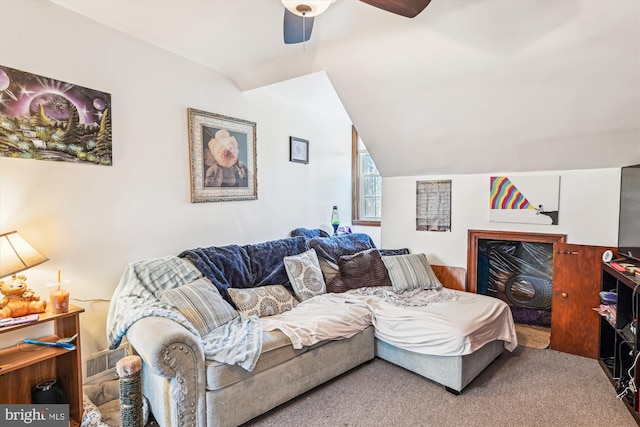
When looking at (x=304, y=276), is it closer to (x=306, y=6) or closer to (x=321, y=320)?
(x=321, y=320)

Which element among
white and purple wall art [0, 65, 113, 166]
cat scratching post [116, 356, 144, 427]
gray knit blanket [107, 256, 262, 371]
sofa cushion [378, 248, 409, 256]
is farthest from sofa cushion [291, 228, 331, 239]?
cat scratching post [116, 356, 144, 427]

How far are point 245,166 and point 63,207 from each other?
156 cm

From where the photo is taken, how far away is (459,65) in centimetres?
254

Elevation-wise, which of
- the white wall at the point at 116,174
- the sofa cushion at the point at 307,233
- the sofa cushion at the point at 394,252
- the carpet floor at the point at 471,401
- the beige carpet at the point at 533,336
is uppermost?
the white wall at the point at 116,174

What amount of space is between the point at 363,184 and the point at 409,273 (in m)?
1.96

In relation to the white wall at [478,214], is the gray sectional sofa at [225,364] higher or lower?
lower

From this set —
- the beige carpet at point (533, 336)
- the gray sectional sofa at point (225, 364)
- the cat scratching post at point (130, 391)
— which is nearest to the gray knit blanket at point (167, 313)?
the gray sectional sofa at point (225, 364)

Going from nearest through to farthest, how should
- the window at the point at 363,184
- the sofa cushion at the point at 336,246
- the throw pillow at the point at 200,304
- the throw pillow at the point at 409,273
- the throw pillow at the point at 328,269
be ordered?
the throw pillow at the point at 200,304, the throw pillow at the point at 409,273, the throw pillow at the point at 328,269, the sofa cushion at the point at 336,246, the window at the point at 363,184

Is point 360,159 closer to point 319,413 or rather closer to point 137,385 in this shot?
point 319,413

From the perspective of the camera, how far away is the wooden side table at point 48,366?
6.17ft

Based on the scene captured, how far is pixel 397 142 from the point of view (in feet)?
11.7

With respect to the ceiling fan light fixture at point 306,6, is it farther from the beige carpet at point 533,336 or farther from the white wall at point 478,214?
the beige carpet at point 533,336

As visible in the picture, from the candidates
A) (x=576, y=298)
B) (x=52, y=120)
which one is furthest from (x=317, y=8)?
(x=576, y=298)

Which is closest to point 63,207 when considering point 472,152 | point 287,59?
point 287,59
